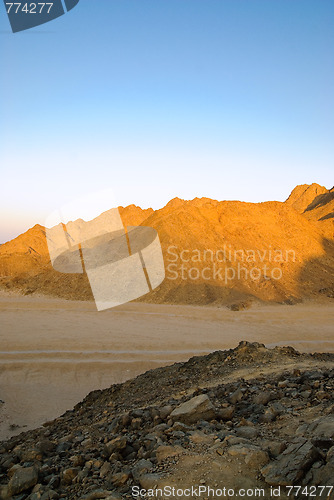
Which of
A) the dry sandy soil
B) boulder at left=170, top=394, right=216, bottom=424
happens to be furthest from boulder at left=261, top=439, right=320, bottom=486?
the dry sandy soil

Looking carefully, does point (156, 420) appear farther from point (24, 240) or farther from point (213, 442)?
point (24, 240)

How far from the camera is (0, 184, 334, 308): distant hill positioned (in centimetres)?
2683

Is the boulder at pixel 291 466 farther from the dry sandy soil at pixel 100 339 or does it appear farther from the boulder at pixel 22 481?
the dry sandy soil at pixel 100 339

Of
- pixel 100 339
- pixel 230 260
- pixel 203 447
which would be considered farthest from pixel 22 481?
pixel 230 260

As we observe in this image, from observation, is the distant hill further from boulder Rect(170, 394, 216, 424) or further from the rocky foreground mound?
boulder Rect(170, 394, 216, 424)

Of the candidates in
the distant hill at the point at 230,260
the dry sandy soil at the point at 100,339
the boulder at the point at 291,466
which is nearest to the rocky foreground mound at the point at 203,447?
the boulder at the point at 291,466

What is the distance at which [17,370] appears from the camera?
13.3 metres

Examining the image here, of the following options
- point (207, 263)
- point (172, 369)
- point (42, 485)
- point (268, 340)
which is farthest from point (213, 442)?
point (207, 263)

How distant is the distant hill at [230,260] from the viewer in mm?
26828

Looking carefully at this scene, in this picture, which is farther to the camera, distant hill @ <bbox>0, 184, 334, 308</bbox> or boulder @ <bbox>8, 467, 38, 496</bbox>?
distant hill @ <bbox>0, 184, 334, 308</bbox>

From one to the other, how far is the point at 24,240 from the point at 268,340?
48258 mm

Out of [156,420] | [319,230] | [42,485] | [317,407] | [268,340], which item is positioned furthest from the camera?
[319,230]

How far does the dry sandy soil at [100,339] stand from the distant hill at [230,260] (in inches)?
72.5

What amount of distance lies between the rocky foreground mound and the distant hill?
19151 millimetres
